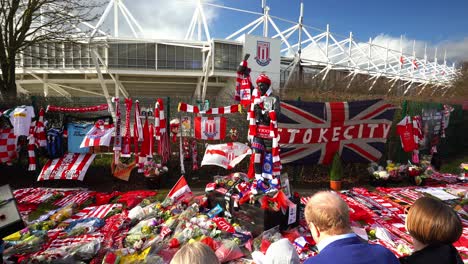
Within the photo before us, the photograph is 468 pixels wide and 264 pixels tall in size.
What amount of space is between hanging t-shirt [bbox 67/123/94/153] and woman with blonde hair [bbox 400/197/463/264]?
6.82m

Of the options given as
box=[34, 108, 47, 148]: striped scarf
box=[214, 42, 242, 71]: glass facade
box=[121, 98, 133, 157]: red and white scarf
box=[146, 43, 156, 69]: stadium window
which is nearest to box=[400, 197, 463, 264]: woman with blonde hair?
box=[121, 98, 133, 157]: red and white scarf

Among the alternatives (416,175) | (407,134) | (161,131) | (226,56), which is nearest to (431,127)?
(407,134)

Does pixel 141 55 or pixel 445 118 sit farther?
pixel 141 55

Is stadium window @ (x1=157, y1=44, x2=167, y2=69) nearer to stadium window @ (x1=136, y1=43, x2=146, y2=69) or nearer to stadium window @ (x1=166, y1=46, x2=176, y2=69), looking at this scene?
stadium window @ (x1=166, y1=46, x2=176, y2=69)

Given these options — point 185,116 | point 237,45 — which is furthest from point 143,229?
point 237,45

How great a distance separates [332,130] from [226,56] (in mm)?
26544

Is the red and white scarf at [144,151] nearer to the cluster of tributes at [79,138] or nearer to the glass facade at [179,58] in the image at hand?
the cluster of tributes at [79,138]

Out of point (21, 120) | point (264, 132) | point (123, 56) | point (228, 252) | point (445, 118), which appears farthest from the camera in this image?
point (123, 56)

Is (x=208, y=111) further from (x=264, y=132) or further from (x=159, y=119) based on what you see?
(x=264, y=132)

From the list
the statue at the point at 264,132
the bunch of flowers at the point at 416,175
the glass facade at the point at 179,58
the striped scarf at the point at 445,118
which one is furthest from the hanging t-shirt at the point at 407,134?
the glass facade at the point at 179,58

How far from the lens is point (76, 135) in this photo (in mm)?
6828

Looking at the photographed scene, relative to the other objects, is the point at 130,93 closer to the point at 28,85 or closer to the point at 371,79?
the point at 28,85

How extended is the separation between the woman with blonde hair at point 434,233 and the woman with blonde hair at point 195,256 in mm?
1275

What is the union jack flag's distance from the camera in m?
6.95
